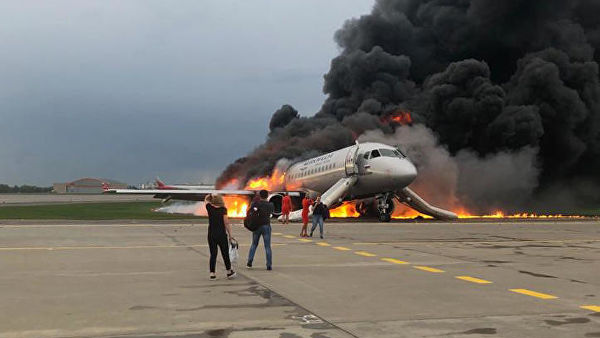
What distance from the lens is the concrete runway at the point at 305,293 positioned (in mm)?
6656

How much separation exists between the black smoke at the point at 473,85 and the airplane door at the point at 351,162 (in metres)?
11.4

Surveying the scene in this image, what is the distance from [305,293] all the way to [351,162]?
23.7 meters

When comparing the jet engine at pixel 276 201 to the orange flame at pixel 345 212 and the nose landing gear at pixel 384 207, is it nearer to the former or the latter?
the orange flame at pixel 345 212

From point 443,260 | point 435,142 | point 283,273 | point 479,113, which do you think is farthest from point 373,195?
point 283,273

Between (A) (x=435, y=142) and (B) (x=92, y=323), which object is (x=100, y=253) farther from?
(A) (x=435, y=142)

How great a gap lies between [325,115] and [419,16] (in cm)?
1362

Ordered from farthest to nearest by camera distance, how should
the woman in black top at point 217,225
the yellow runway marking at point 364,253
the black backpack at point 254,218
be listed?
the yellow runway marking at point 364,253, the black backpack at point 254,218, the woman in black top at point 217,225

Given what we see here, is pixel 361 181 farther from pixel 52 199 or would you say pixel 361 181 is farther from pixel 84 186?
pixel 84 186

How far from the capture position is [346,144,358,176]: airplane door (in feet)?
105

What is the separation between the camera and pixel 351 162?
32.2 metres

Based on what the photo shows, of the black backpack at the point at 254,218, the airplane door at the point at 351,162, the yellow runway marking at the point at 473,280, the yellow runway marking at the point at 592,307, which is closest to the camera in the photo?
the yellow runway marking at the point at 592,307

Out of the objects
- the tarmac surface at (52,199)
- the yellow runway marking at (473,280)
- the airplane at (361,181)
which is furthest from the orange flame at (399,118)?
the yellow runway marking at (473,280)

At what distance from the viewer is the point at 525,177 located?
4488 cm

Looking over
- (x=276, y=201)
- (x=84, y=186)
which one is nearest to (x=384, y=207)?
(x=276, y=201)
